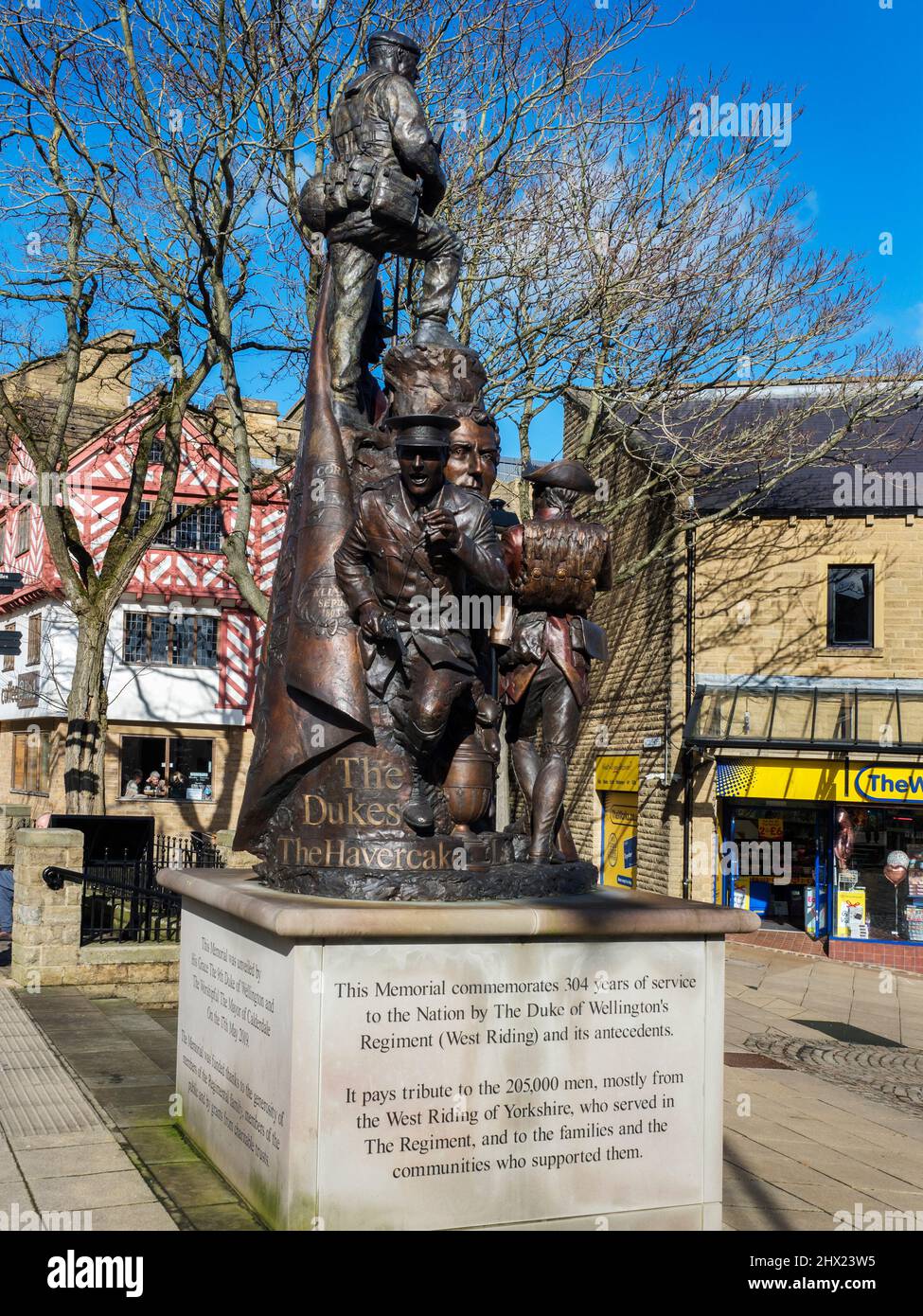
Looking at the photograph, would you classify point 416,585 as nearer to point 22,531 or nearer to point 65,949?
point 65,949

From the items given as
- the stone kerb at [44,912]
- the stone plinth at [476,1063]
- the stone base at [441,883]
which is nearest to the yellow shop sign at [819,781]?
the stone kerb at [44,912]

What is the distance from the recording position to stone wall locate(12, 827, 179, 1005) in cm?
1248

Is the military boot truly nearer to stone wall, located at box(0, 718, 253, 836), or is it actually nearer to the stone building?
the stone building

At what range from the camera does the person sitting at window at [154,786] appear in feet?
105

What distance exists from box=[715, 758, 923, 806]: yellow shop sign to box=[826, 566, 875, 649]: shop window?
2363mm

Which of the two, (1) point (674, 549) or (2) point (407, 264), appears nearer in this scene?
(2) point (407, 264)

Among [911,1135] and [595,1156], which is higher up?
[595,1156]

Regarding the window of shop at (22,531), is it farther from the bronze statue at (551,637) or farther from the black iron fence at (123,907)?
the bronze statue at (551,637)

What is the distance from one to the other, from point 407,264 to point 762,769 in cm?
1044

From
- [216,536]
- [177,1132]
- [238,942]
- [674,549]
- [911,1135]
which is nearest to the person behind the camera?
[238,942]

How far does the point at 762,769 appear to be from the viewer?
21.4m

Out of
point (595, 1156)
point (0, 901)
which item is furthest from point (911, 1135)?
point (0, 901)

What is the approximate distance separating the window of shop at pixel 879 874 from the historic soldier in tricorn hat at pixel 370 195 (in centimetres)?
1553
